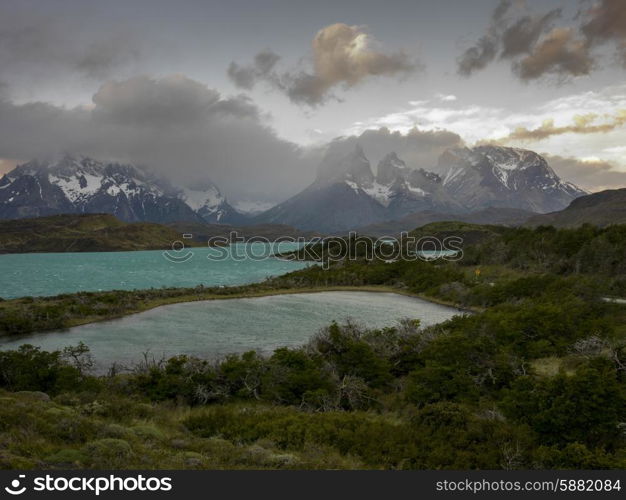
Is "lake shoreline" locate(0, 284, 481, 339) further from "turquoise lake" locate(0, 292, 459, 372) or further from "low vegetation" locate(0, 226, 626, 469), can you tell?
"low vegetation" locate(0, 226, 626, 469)

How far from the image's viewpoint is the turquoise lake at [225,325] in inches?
1612

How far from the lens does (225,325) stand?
52.9 meters

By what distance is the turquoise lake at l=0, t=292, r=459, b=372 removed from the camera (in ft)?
134

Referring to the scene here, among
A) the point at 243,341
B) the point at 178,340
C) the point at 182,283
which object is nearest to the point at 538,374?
the point at 243,341

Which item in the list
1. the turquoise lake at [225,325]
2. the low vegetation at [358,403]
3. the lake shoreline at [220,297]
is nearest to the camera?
the low vegetation at [358,403]

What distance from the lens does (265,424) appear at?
60.4 feet

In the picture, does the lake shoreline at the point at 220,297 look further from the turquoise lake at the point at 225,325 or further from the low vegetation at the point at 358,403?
the low vegetation at the point at 358,403

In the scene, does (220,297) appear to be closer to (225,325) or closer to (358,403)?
(225,325)

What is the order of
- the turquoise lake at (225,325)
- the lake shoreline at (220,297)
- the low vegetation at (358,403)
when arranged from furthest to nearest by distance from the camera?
the lake shoreline at (220,297) < the turquoise lake at (225,325) < the low vegetation at (358,403)

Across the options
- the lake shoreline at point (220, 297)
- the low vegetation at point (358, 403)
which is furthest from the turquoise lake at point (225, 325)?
the low vegetation at point (358, 403)

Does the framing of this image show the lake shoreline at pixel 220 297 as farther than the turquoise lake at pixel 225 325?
Yes

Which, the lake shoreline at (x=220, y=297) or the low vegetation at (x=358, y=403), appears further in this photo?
the lake shoreline at (x=220, y=297)

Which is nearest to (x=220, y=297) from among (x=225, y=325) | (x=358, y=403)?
(x=225, y=325)

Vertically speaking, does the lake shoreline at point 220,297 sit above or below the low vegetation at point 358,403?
below
